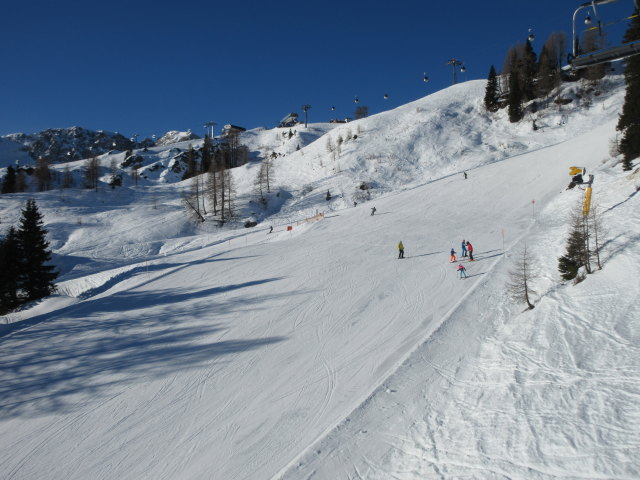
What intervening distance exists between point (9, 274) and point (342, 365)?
25.8 metres

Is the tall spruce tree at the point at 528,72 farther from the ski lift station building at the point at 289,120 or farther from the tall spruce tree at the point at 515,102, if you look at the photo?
the ski lift station building at the point at 289,120

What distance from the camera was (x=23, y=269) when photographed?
2575cm

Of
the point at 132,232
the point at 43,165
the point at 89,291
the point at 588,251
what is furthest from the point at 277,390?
the point at 43,165

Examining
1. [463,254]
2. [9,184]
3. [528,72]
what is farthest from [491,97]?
[9,184]

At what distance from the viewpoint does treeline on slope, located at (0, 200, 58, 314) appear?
2481 centimetres

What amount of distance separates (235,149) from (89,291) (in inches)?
3228

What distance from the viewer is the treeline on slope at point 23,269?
2481 centimetres

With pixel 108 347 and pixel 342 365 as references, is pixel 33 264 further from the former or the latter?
pixel 342 365

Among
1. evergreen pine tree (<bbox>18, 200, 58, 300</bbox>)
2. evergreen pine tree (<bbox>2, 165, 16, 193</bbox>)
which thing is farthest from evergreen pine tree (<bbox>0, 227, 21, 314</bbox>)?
evergreen pine tree (<bbox>2, 165, 16, 193</bbox>)

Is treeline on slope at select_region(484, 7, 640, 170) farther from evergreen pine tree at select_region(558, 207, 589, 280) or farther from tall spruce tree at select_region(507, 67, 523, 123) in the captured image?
evergreen pine tree at select_region(558, 207, 589, 280)

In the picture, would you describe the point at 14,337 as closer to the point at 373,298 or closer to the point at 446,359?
the point at 373,298

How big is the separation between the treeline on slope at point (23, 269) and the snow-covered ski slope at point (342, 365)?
2.79 metres

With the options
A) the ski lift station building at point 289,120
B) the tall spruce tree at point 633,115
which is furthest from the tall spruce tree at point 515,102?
the ski lift station building at point 289,120

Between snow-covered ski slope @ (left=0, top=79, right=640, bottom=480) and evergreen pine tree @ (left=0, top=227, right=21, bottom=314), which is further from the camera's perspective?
evergreen pine tree @ (left=0, top=227, right=21, bottom=314)
